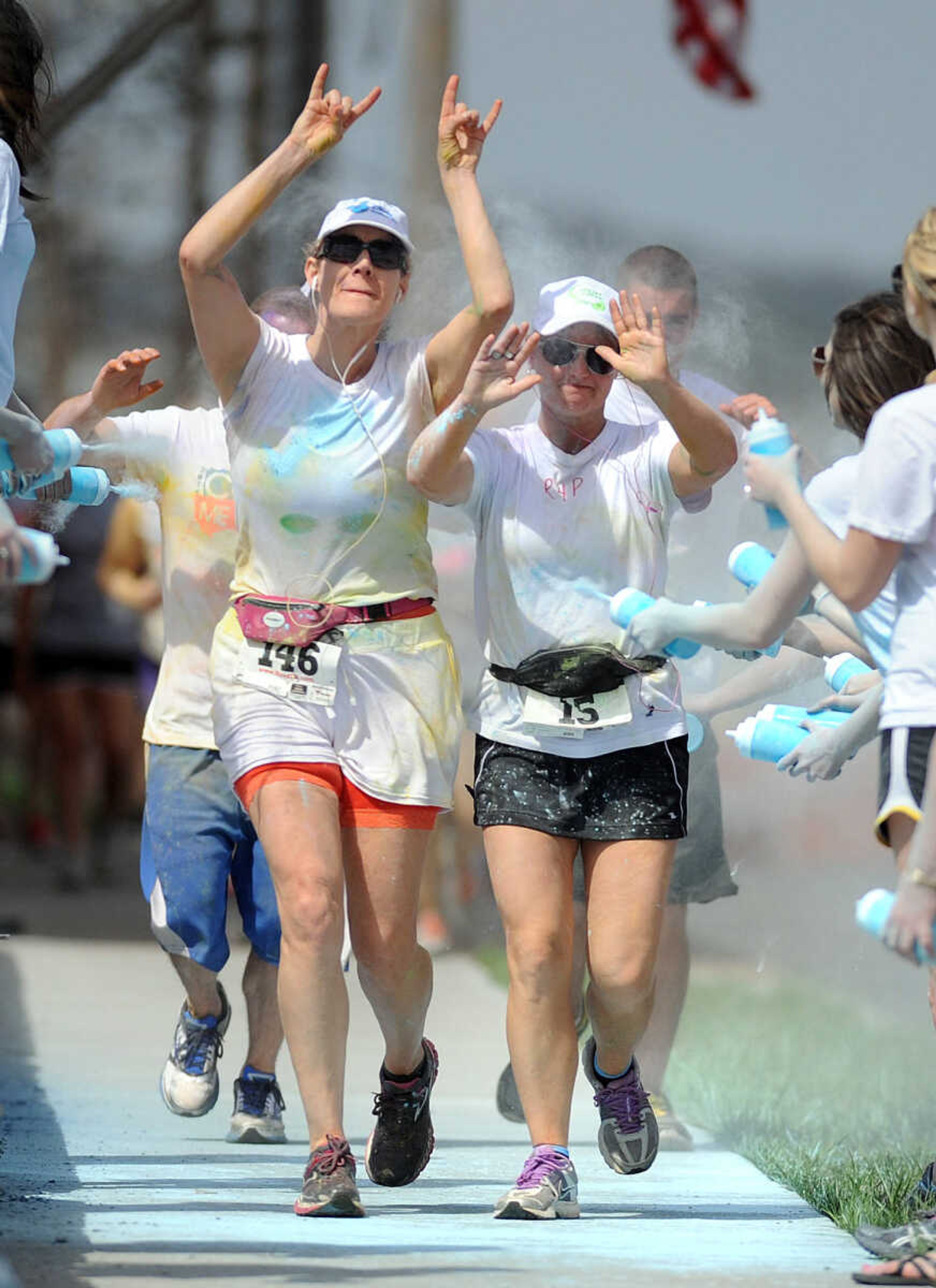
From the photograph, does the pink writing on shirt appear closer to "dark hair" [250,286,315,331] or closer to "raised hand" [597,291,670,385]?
"raised hand" [597,291,670,385]

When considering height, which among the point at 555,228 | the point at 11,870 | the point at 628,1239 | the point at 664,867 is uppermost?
the point at 555,228

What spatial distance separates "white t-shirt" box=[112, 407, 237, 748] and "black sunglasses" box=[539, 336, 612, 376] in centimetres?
100

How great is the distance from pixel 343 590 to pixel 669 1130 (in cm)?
189

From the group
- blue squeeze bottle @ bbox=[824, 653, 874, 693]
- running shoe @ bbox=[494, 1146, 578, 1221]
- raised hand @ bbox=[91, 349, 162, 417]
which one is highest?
raised hand @ bbox=[91, 349, 162, 417]

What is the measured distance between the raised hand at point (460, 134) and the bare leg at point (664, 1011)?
2.19m

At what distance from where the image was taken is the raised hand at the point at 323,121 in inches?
182

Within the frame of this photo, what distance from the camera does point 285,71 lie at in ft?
29.9

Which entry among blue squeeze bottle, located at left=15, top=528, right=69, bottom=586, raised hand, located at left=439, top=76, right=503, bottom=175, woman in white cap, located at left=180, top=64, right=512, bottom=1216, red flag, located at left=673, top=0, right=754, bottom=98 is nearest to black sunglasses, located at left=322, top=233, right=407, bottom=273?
woman in white cap, located at left=180, top=64, right=512, bottom=1216

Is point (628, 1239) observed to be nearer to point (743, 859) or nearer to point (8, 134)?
point (8, 134)

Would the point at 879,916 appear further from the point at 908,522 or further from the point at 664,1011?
the point at 664,1011

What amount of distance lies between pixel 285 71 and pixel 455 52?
2.68ft

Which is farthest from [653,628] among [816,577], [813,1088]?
[813,1088]

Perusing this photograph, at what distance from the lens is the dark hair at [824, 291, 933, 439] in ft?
13.9

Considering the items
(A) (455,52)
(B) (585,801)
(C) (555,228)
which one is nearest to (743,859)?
(C) (555,228)
